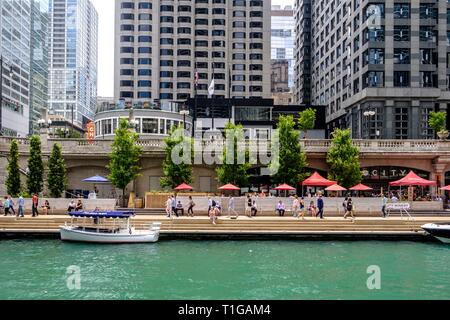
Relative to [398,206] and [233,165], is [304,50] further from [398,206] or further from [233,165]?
[398,206]

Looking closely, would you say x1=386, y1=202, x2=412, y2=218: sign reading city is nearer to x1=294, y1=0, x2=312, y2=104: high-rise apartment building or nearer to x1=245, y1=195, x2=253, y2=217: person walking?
x1=245, y1=195, x2=253, y2=217: person walking

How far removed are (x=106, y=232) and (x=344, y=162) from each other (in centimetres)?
2599

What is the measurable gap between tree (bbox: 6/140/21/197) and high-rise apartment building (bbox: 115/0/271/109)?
76.9 meters

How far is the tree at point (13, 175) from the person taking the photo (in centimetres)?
4669

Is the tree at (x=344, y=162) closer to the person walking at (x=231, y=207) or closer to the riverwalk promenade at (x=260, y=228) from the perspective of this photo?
the riverwalk promenade at (x=260, y=228)

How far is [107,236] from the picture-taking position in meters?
34.2

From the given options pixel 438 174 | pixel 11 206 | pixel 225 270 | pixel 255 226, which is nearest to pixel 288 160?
pixel 255 226

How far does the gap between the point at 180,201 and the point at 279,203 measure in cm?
817

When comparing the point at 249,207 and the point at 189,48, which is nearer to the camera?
the point at 249,207

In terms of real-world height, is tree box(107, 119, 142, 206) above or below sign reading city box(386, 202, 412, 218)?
above

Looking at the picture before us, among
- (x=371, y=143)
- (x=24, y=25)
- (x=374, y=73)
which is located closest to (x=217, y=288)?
(x=371, y=143)

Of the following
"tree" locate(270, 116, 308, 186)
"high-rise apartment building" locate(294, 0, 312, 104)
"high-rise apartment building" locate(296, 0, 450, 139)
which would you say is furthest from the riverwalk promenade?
"high-rise apartment building" locate(294, 0, 312, 104)

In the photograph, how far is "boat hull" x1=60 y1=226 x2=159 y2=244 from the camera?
112ft

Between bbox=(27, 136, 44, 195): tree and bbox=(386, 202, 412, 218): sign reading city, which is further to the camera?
bbox=(27, 136, 44, 195): tree
